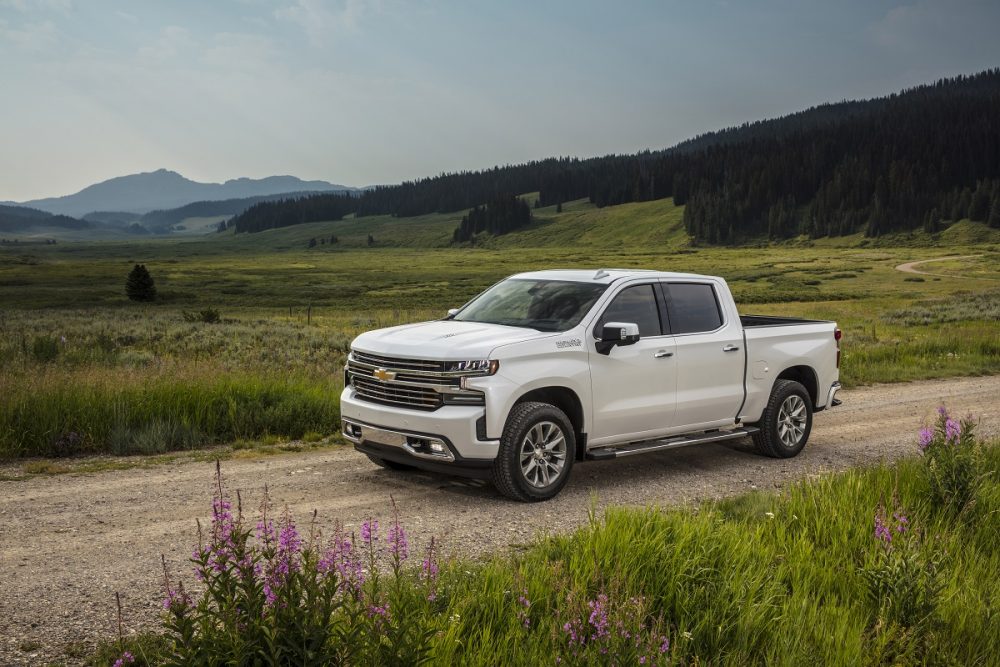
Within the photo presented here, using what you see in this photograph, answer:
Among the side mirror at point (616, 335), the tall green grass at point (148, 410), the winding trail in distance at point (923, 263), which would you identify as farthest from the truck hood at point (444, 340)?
the winding trail in distance at point (923, 263)

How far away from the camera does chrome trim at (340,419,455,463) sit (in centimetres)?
740

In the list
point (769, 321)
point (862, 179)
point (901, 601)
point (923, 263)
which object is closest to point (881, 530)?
point (901, 601)

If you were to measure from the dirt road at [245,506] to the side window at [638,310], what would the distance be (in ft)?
5.18

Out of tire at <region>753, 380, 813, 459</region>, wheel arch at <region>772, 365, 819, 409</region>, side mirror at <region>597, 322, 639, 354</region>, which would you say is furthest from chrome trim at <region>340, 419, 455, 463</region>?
wheel arch at <region>772, 365, 819, 409</region>

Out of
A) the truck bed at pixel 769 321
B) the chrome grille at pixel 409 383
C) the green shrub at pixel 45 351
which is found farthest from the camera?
the green shrub at pixel 45 351

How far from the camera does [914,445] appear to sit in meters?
10.3

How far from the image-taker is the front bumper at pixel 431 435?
7.32 metres

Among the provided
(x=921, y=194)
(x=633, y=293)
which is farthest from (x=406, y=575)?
(x=921, y=194)

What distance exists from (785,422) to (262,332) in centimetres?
2266

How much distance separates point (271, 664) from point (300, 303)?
198 feet

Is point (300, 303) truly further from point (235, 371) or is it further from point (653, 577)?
point (653, 577)

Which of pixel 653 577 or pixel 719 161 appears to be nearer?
pixel 653 577

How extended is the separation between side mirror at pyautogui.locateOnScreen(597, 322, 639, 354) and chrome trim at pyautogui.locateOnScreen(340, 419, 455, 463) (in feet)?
6.00

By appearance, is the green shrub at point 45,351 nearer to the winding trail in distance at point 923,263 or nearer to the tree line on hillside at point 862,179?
the winding trail in distance at point 923,263
